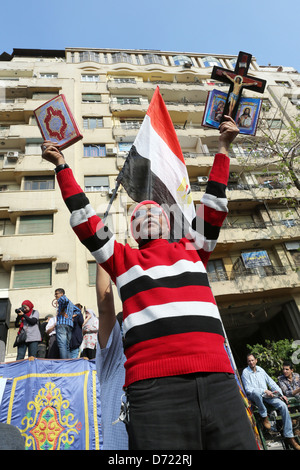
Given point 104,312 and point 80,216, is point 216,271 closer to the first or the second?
point 104,312

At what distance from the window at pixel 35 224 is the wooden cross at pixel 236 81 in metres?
15.5

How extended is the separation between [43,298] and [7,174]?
29.5 feet

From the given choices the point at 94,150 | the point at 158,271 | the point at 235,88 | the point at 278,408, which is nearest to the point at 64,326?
the point at 278,408

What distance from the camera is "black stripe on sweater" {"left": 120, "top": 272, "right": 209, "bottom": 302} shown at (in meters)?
1.78

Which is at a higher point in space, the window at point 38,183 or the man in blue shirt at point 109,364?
the window at point 38,183

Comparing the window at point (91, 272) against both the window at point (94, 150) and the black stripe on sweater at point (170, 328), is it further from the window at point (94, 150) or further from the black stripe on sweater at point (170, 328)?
the black stripe on sweater at point (170, 328)

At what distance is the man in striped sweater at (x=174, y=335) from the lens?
140 centimetres

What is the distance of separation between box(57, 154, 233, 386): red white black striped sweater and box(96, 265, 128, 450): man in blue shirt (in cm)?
25

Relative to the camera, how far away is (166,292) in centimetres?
174

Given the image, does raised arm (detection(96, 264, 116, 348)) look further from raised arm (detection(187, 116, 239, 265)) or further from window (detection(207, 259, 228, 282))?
window (detection(207, 259, 228, 282))

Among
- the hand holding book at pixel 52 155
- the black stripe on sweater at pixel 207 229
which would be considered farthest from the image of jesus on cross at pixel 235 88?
the hand holding book at pixel 52 155

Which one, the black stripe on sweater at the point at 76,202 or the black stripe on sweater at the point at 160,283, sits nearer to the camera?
the black stripe on sweater at the point at 160,283

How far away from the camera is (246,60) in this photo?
3.56 metres
